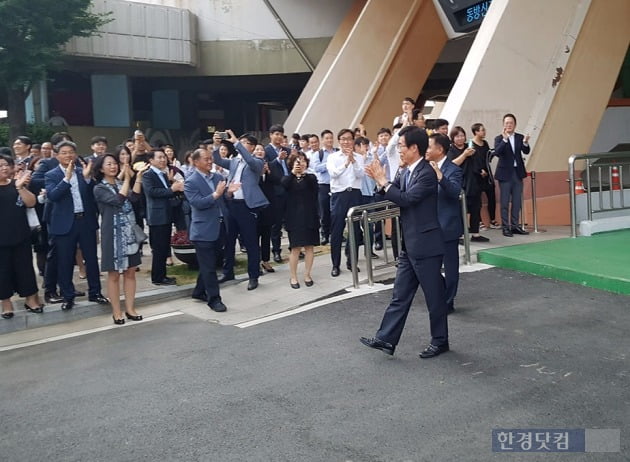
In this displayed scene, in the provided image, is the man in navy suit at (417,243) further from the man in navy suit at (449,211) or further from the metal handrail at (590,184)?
the metal handrail at (590,184)

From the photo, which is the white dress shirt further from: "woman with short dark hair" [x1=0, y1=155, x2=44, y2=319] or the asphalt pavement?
"woman with short dark hair" [x1=0, y1=155, x2=44, y2=319]

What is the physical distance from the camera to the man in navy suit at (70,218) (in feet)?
24.6

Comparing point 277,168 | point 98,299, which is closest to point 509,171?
point 277,168

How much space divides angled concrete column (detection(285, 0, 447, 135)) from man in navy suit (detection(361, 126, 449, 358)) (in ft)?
43.3

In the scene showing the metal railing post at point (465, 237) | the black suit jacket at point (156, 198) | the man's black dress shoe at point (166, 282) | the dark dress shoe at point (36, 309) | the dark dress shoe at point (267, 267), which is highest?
the black suit jacket at point (156, 198)

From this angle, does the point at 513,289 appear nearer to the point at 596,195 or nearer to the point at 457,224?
the point at 457,224

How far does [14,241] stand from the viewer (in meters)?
7.16

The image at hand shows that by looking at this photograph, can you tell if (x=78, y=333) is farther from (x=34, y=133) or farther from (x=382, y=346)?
(x=34, y=133)

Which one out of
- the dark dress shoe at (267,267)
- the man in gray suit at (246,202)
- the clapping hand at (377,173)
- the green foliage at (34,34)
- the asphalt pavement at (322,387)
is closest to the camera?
the asphalt pavement at (322,387)

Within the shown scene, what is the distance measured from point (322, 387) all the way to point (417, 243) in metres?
1.45

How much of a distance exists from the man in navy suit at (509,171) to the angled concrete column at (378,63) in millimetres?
8303

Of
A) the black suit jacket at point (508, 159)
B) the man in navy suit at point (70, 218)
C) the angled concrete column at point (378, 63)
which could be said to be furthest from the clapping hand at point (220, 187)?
the angled concrete column at point (378, 63)

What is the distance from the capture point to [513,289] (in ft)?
24.8

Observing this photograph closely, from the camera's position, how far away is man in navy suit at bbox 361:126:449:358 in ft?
17.3
